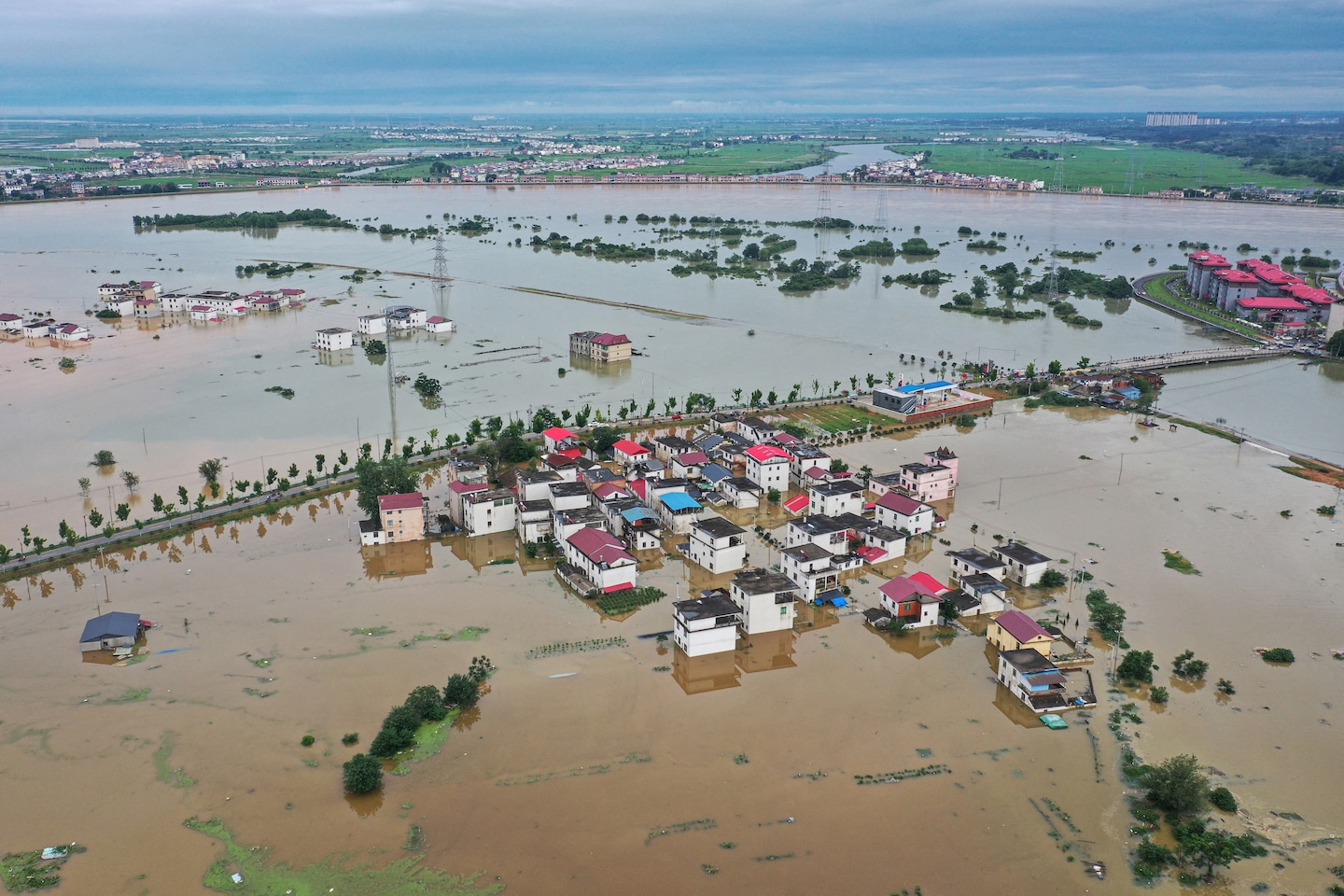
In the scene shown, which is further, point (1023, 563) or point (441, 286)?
point (441, 286)

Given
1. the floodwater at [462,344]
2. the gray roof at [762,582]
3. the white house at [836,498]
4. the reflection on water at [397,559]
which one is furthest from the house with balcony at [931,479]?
the reflection on water at [397,559]

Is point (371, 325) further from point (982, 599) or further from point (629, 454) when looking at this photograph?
point (982, 599)

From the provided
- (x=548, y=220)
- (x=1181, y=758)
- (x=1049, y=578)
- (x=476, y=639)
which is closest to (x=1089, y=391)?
(x=1049, y=578)

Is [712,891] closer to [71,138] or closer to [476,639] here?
[476,639]

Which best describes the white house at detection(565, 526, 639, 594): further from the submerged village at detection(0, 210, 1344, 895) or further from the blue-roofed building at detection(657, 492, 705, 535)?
the blue-roofed building at detection(657, 492, 705, 535)

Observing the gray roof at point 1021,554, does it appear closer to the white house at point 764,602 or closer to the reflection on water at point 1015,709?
the reflection on water at point 1015,709

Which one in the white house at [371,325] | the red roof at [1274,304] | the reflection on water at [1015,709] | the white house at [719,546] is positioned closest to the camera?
the reflection on water at [1015,709]

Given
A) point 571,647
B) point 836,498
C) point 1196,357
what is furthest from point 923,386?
point 571,647
